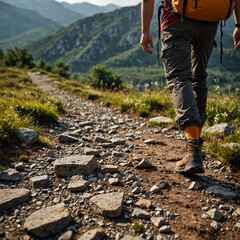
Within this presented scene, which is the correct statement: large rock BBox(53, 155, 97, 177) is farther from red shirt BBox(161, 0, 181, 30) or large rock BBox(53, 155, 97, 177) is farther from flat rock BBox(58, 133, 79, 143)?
red shirt BBox(161, 0, 181, 30)

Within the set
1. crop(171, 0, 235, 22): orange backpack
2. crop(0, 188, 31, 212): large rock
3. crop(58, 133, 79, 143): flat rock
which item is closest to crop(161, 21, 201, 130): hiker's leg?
crop(171, 0, 235, 22): orange backpack

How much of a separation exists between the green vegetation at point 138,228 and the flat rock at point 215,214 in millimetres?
799

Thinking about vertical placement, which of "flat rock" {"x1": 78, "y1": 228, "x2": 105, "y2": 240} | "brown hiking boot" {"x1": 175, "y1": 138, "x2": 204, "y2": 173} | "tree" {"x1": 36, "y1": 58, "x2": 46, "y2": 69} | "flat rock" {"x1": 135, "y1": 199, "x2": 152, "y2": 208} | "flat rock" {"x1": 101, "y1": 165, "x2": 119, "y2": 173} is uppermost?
"brown hiking boot" {"x1": 175, "y1": 138, "x2": 204, "y2": 173}

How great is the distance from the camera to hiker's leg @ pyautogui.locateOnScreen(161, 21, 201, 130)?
269 centimetres

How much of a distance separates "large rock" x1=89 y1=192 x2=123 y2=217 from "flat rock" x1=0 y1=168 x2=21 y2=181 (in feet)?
4.04

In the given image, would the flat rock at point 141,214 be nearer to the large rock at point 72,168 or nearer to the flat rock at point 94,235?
the flat rock at point 94,235

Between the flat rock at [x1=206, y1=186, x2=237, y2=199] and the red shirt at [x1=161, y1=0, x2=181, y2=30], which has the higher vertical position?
the red shirt at [x1=161, y1=0, x2=181, y2=30]

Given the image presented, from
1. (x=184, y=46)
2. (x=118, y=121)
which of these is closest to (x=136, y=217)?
(x=184, y=46)

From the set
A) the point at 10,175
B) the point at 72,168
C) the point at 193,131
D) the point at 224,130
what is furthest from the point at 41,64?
the point at 193,131

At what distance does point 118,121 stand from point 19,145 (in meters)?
3.54

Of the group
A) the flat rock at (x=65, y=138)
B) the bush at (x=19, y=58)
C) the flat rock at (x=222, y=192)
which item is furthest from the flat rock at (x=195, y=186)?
the bush at (x=19, y=58)

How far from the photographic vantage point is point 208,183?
9.48 ft

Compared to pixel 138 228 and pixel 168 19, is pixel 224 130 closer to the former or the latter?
pixel 168 19

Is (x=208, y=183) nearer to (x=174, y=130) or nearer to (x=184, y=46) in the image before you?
(x=184, y=46)
